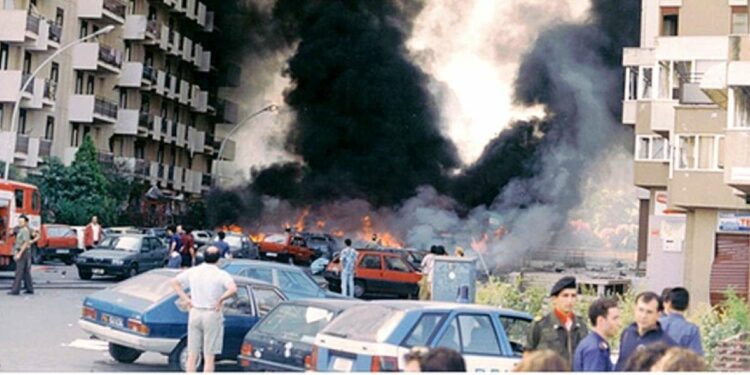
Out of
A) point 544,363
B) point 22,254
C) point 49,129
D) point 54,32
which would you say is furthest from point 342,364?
point 49,129

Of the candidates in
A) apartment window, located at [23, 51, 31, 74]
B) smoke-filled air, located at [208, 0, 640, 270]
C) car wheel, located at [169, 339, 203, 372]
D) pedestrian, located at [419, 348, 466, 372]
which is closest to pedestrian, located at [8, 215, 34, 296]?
car wheel, located at [169, 339, 203, 372]

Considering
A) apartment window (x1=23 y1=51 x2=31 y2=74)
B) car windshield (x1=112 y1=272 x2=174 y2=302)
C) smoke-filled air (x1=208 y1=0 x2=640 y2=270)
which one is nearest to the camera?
car windshield (x1=112 y1=272 x2=174 y2=302)

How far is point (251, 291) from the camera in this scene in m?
14.9

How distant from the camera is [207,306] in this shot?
1238 centimetres

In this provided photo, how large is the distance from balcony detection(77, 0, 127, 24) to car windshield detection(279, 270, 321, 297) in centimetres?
3762

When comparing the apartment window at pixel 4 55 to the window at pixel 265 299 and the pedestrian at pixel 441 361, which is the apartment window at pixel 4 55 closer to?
the window at pixel 265 299

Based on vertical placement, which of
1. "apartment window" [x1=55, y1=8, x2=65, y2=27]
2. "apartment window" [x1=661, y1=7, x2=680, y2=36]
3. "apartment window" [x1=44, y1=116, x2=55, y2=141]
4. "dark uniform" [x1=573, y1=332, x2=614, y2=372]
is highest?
"apartment window" [x1=55, y1=8, x2=65, y2=27]

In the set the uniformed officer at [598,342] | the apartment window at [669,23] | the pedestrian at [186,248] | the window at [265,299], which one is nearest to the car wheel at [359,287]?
the pedestrian at [186,248]

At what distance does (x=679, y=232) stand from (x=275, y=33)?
3506 centimetres

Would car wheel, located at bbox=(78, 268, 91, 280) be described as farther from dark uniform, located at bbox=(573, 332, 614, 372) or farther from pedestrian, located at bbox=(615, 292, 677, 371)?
dark uniform, located at bbox=(573, 332, 614, 372)

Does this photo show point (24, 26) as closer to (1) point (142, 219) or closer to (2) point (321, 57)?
(1) point (142, 219)

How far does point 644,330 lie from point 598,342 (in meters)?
0.60

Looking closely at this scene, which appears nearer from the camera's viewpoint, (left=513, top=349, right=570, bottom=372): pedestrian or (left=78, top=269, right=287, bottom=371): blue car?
(left=513, top=349, right=570, bottom=372): pedestrian

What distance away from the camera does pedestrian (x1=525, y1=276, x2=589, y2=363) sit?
9.33 m
